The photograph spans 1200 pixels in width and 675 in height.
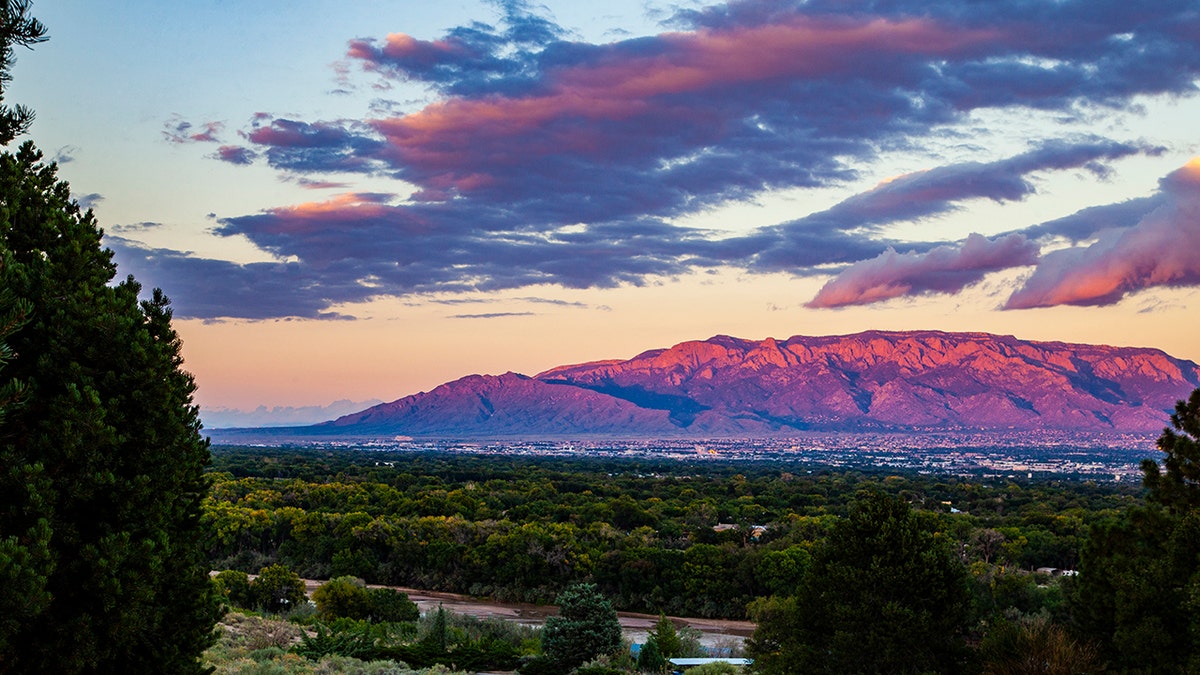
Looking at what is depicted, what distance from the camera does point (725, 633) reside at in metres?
39.1

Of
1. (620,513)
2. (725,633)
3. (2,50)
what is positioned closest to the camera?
(2,50)

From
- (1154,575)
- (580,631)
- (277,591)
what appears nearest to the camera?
(1154,575)

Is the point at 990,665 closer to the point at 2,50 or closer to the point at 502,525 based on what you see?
the point at 2,50

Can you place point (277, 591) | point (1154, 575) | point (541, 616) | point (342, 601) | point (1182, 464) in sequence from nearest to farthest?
point (1154, 575), point (1182, 464), point (342, 601), point (277, 591), point (541, 616)

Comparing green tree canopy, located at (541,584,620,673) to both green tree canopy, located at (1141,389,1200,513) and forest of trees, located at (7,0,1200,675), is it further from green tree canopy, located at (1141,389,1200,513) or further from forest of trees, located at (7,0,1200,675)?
green tree canopy, located at (1141,389,1200,513)

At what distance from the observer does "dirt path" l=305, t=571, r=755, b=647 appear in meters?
37.2

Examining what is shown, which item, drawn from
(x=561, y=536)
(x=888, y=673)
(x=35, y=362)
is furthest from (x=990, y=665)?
(x=561, y=536)

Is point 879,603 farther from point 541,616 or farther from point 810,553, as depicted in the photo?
point 541,616

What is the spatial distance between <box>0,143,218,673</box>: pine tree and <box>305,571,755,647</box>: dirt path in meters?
27.1

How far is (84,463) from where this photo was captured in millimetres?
8172

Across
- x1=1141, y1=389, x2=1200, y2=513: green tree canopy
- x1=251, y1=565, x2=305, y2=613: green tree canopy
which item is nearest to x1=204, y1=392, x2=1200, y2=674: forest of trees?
x1=1141, y1=389, x2=1200, y2=513: green tree canopy

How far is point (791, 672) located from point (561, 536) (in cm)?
3440

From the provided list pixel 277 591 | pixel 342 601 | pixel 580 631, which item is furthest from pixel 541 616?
pixel 580 631

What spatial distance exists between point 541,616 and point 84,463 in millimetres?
36501
